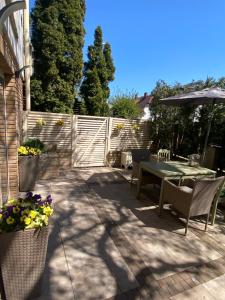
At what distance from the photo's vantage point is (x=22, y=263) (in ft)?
5.11

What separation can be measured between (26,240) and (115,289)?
3.41 feet

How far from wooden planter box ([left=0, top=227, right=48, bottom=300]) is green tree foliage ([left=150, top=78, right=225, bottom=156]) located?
587cm

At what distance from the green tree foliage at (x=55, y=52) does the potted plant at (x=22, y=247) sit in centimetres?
696

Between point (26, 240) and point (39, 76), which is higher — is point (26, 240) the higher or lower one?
the lower one

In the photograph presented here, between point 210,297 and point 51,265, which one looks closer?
point 210,297

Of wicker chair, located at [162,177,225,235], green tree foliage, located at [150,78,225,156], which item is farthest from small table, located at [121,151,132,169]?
wicker chair, located at [162,177,225,235]

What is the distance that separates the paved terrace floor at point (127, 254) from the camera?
191cm

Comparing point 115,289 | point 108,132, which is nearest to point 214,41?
point 108,132

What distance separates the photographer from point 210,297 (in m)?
1.89

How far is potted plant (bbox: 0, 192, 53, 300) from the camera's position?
4.88ft

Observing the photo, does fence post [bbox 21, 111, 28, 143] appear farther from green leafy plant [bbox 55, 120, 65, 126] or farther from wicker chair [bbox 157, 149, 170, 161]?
wicker chair [bbox 157, 149, 170, 161]

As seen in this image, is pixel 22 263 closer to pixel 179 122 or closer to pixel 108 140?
pixel 108 140

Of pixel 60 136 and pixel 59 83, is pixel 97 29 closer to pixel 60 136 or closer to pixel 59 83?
pixel 59 83

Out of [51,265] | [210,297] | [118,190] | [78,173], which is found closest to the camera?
[210,297]
